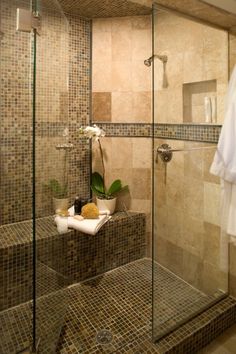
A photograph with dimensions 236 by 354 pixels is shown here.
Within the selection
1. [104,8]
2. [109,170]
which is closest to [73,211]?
[109,170]

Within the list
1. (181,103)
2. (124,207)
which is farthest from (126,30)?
(124,207)

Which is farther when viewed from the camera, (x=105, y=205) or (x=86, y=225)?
(x=105, y=205)

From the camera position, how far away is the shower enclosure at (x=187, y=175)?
6.12 feet

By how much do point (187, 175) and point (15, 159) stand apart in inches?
45.6

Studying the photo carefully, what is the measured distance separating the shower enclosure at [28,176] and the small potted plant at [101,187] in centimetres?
70

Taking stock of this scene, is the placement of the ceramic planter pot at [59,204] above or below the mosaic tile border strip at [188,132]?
below

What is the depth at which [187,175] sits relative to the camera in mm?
1953

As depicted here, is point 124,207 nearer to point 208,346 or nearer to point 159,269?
point 159,269

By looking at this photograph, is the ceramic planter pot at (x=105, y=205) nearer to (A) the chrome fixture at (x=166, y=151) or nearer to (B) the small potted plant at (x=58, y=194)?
(B) the small potted plant at (x=58, y=194)

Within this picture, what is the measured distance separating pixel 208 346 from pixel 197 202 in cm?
91

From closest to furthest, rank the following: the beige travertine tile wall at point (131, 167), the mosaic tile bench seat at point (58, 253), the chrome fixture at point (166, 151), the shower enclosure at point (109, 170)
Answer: the shower enclosure at point (109, 170)
the mosaic tile bench seat at point (58, 253)
the chrome fixture at point (166, 151)
the beige travertine tile wall at point (131, 167)

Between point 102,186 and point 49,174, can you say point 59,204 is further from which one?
point 102,186

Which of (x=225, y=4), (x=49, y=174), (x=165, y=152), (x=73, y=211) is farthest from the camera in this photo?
(x=73, y=211)

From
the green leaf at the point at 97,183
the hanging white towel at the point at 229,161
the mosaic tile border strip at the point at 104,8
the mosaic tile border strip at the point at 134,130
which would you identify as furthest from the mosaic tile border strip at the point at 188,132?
the mosaic tile border strip at the point at 104,8
